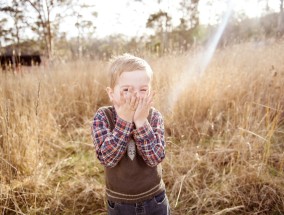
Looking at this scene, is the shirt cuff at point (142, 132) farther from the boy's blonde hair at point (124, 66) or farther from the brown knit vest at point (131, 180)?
the boy's blonde hair at point (124, 66)

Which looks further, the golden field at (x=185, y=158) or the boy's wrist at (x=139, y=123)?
the golden field at (x=185, y=158)

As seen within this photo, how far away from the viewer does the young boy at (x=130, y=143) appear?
0.98m

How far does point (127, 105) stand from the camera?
970mm

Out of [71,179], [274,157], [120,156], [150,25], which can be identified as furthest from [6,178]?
[150,25]

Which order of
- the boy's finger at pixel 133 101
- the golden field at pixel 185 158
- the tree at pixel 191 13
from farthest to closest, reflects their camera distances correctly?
the tree at pixel 191 13 → the golden field at pixel 185 158 → the boy's finger at pixel 133 101

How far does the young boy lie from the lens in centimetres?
98

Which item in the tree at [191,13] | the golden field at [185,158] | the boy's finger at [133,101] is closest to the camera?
the boy's finger at [133,101]

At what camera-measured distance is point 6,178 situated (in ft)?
5.96

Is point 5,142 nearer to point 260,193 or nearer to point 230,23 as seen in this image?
point 260,193

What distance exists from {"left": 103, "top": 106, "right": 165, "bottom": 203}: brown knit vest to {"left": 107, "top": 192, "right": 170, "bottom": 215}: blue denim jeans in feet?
0.07

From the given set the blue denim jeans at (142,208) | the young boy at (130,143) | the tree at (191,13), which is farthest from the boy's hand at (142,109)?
the tree at (191,13)

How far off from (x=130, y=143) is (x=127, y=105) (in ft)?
A: 0.57

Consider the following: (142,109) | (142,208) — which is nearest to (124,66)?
(142,109)

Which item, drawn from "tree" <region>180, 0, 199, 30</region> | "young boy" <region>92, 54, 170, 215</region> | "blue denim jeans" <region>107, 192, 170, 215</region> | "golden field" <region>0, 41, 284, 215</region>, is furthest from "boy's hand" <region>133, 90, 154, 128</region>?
"tree" <region>180, 0, 199, 30</region>
